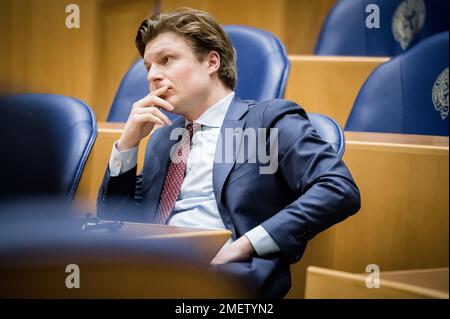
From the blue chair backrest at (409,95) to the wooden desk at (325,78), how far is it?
0.29ft

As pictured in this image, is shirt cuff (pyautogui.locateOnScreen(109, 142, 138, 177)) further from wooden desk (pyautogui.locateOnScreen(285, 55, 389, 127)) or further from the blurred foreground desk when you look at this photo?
wooden desk (pyautogui.locateOnScreen(285, 55, 389, 127))

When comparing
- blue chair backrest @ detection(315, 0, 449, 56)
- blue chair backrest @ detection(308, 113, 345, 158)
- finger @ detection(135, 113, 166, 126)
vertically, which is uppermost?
blue chair backrest @ detection(315, 0, 449, 56)

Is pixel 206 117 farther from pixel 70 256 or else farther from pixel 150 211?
pixel 70 256

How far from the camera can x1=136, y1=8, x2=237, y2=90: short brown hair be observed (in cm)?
73

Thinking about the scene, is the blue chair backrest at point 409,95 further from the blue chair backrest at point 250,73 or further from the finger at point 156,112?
the finger at point 156,112

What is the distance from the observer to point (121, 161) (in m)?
0.75

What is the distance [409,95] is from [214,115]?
29 centimetres

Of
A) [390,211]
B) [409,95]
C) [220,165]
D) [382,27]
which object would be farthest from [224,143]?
[382,27]

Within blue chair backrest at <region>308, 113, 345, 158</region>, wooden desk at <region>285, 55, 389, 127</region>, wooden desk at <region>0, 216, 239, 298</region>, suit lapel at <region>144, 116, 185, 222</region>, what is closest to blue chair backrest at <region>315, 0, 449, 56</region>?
wooden desk at <region>285, 55, 389, 127</region>

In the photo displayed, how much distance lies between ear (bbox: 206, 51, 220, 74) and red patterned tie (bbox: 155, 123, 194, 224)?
6 cm

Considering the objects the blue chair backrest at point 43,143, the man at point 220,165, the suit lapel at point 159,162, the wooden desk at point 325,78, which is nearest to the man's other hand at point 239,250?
the man at point 220,165

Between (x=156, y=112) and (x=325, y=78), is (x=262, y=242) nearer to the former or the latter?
(x=156, y=112)

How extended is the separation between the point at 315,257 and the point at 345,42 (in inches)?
24.5

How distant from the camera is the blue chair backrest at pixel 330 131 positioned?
0.75 meters
